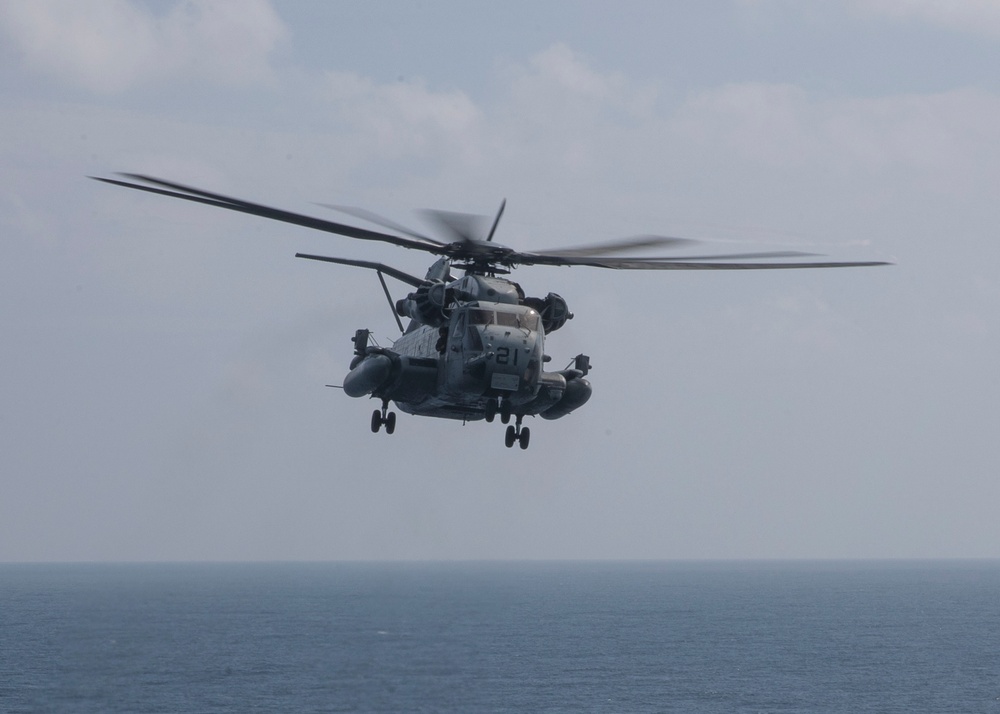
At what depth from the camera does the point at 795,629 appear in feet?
508

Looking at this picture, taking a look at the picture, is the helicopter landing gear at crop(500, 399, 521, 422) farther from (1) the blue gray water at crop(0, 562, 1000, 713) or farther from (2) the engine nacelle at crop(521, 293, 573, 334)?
(1) the blue gray water at crop(0, 562, 1000, 713)

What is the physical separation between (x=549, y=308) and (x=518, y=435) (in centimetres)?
353

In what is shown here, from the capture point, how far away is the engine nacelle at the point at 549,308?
2877 cm

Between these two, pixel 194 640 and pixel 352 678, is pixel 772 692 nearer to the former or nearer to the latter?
pixel 352 678

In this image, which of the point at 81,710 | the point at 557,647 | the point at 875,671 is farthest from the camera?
the point at 557,647

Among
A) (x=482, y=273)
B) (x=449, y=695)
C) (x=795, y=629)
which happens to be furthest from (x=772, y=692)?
(x=482, y=273)

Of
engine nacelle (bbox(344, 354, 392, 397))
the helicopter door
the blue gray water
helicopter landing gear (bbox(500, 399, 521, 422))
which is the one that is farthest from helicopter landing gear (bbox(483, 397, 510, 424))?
the blue gray water

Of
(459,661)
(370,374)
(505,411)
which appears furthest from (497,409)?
(459,661)

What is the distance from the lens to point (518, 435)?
92.2ft

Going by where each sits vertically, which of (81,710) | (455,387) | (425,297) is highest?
(425,297)

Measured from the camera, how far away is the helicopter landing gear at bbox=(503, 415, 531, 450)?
27984mm

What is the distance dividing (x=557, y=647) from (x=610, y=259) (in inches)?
4137

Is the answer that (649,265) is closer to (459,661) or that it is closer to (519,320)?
(519,320)

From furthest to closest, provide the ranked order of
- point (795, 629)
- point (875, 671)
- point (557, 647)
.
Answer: point (795, 629) → point (557, 647) → point (875, 671)
